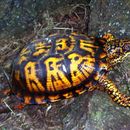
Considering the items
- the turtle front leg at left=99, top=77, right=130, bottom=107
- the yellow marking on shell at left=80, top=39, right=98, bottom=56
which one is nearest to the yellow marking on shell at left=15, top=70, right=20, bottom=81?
the yellow marking on shell at left=80, top=39, right=98, bottom=56

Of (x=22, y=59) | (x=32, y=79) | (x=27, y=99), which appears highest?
(x=22, y=59)

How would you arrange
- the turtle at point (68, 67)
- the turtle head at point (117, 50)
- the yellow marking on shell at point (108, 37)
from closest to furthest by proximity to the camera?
the turtle at point (68, 67) < the turtle head at point (117, 50) < the yellow marking on shell at point (108, 37)

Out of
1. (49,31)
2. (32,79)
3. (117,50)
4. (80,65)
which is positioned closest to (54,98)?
(32,79)

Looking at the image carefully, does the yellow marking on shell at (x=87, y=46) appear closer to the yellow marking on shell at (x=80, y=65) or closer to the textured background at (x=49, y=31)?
the yellow marking on shell at (x=80, y=65)

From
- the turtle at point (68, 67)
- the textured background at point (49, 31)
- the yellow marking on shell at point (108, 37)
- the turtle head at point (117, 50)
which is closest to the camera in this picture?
the textured background at point (49, 31)

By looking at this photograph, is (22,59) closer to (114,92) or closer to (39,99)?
(39,99)

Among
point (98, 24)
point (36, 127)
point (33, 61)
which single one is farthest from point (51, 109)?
point (98, 24)

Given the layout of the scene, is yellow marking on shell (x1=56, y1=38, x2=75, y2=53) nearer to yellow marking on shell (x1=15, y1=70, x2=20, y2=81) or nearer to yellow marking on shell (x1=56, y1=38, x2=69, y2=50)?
yellow marking on shell (x1=56, y1=38, x2=69, y2=50)

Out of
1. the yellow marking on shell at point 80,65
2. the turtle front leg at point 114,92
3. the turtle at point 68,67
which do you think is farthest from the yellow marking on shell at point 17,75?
the turtle front leg at point 114,92
